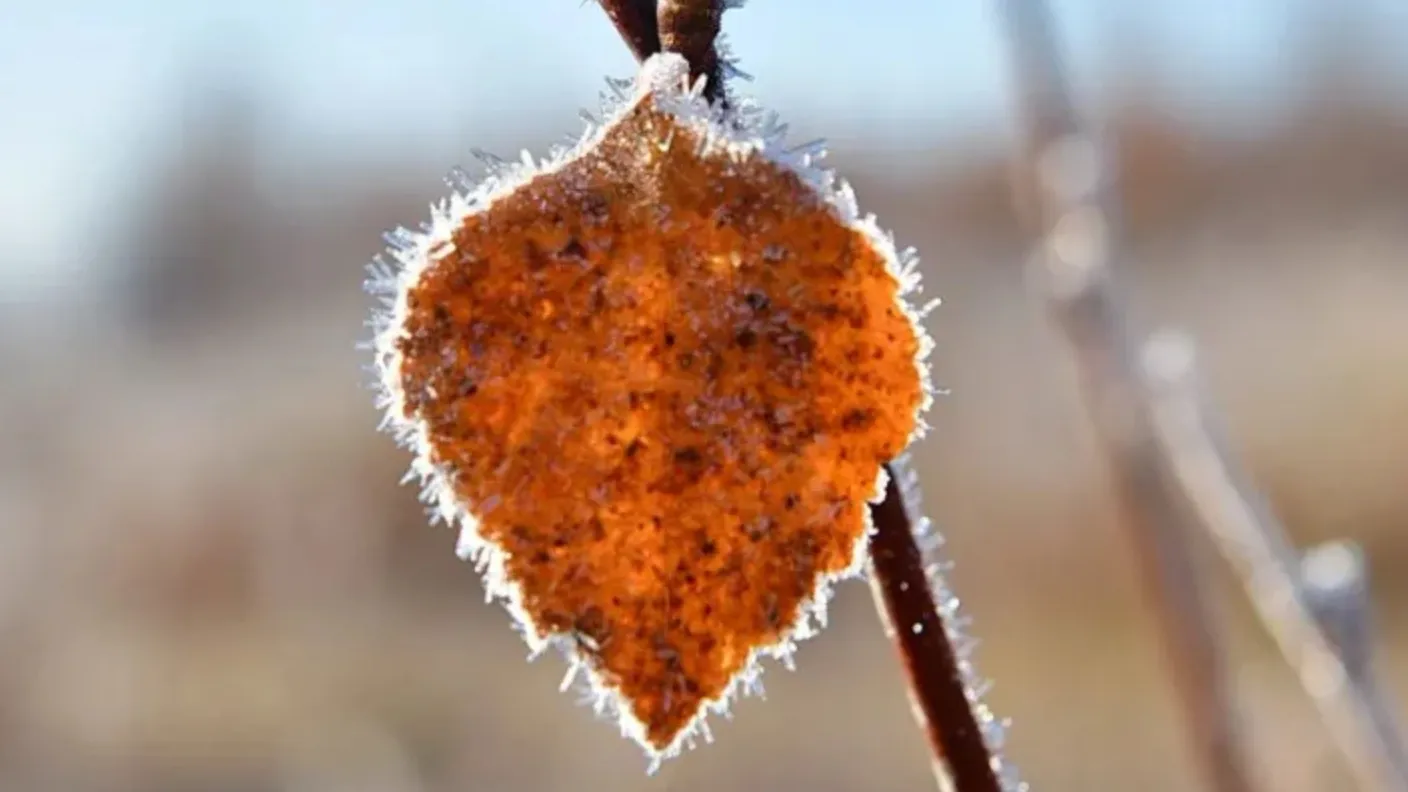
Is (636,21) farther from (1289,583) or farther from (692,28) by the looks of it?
(1289,583)

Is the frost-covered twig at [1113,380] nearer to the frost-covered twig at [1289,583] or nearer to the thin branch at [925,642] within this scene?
the frost-covered twig at [1289,583]

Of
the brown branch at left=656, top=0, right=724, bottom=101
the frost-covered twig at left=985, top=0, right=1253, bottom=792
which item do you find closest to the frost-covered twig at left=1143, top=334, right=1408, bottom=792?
the frost-covered twig at left=985, top=0, right=1253, bottom=792

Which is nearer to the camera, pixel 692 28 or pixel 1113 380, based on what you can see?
pixel 692 28

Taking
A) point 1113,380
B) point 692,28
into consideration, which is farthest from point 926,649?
point 1113,380

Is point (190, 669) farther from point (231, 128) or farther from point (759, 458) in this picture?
point (759, 458)

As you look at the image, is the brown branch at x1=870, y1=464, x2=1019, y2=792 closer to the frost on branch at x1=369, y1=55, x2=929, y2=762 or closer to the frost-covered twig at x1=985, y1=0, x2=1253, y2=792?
the frost on branch at x1=369, y1=55, x2=929, y2=762

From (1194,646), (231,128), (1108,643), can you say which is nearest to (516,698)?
(1108,643)

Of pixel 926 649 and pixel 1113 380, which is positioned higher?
pixel 1113 380
